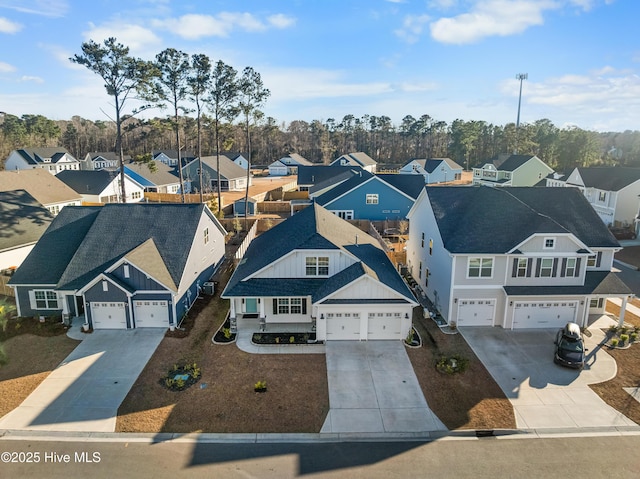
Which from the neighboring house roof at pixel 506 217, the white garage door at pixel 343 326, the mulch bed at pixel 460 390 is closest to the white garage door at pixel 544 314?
the neighboring house roof at pixel 506 217

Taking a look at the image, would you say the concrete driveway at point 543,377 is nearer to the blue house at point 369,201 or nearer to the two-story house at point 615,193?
the blue house at point 369,201

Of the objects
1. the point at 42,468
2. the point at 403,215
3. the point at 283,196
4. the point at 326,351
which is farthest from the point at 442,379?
the point at 283,196

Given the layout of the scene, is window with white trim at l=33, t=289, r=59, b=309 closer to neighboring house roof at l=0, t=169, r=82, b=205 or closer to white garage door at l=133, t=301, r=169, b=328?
white garage door at l=133, t=301, r=169, b=328

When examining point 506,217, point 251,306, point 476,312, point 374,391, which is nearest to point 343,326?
point 374,391

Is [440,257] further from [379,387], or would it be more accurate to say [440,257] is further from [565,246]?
[379,387]

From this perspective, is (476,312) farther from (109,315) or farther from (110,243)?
(110,243)
